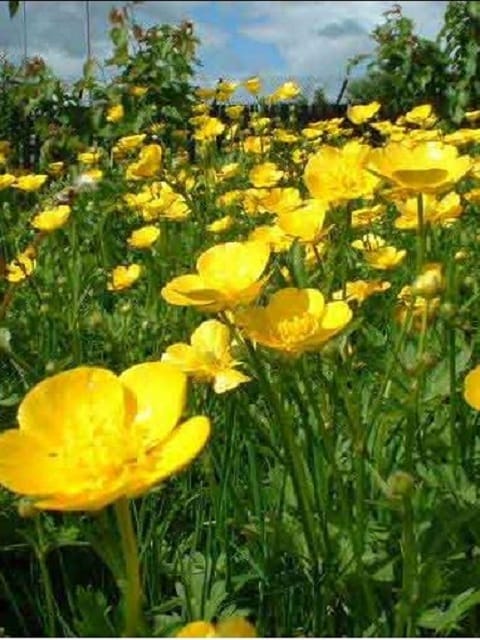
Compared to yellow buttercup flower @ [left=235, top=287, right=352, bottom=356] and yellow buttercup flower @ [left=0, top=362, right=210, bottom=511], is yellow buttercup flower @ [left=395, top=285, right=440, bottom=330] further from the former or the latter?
yellow buttercup flower @ [left=0, top=362, right=210, bottom=511]

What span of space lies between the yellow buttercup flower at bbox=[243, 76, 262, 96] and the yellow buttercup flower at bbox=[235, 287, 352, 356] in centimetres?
360

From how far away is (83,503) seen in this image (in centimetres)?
86

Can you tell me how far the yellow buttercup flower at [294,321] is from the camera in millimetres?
1237

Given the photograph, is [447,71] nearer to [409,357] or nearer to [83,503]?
[409,357]

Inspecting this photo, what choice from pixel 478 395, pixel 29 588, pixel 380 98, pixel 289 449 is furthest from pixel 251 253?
pixel 380 98

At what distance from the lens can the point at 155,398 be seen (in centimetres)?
101

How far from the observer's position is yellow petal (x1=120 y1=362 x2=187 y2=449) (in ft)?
3.23

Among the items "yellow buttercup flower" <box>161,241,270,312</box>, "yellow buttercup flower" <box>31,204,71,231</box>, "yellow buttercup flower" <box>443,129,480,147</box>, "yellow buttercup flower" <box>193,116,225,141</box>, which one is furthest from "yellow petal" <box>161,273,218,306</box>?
"yellow buttercup flower" <box>193,116,225,141</box>

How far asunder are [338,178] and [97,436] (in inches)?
36.1

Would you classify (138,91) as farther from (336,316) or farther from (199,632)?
(199,632)

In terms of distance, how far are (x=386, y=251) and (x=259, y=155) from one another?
224cm

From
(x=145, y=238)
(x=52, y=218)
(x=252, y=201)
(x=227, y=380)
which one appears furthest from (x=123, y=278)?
(x=227, y=380)

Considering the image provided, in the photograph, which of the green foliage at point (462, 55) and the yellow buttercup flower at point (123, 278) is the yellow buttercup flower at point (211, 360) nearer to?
the yellow buttercup flower at point (123, 278)

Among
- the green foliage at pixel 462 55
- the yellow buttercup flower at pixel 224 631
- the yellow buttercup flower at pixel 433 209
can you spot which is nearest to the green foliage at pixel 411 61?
the green foliage at pixel 462 55
